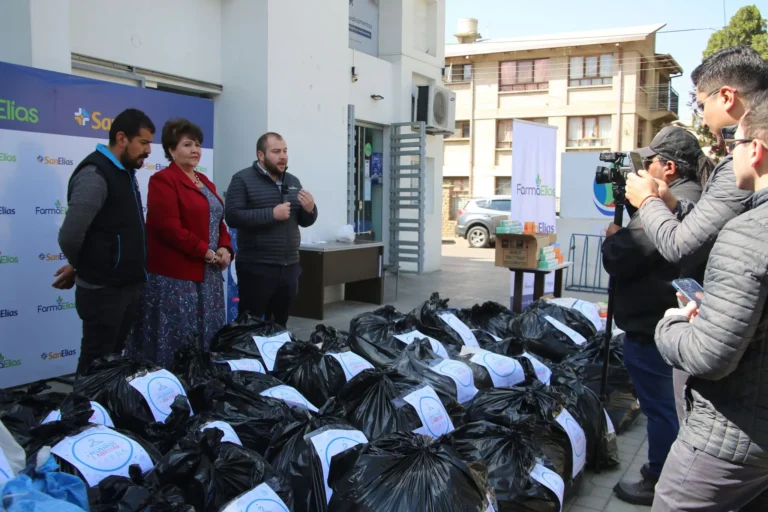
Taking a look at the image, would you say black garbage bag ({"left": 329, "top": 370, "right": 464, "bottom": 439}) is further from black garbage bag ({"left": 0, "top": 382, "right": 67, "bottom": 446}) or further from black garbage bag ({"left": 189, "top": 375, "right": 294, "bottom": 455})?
black garbage bag ({"left": 0, "top": 382, "right": 67, "bottom": 446})

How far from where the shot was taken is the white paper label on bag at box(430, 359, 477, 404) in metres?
3.26

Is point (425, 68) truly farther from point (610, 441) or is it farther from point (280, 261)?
point (610, 441)

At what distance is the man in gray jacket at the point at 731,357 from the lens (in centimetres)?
156

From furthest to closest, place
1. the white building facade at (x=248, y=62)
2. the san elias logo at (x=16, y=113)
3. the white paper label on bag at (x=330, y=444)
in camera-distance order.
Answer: the white building facade at (x=248, y=62) < the san elias logo at (x=16, y=113) < the white paper label on bag at (x=330, y=444)

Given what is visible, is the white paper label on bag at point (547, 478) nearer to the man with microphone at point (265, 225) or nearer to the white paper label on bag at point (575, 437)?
the white paper label on bag at point (575, 437)

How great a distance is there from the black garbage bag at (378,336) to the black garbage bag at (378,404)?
26.1 inches

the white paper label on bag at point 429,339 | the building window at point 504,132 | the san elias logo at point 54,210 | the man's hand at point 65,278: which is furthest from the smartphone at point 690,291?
the building window at point 504,132

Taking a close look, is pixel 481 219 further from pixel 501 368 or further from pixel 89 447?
pixel 89 447

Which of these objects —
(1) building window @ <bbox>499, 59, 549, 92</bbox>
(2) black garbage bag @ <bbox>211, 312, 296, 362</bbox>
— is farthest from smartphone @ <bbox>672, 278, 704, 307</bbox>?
(1) building window @ <bbox>499, 59, 549, 92</bbox>

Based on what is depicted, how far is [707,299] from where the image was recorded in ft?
5.41

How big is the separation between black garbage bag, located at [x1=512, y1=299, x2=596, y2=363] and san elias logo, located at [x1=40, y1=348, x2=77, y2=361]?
3171mm

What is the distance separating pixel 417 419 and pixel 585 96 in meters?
27.0

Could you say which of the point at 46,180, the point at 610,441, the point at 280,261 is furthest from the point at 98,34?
the point at 610,441

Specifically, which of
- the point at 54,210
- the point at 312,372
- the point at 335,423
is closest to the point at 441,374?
the point at 312,372
